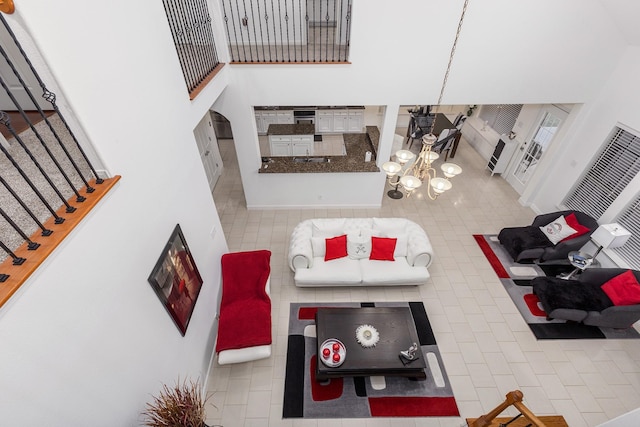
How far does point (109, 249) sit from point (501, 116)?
9.35 meters

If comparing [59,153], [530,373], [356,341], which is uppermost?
[59,153]

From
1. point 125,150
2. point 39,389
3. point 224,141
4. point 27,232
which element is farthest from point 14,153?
point 224,141

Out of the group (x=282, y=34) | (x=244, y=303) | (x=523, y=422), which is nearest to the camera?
(x=523, y=422)

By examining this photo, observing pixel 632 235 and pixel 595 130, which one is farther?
pixel 595 130

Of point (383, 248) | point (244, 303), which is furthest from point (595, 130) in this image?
point (244, 303)

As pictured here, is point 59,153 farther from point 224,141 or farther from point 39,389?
point 224,141

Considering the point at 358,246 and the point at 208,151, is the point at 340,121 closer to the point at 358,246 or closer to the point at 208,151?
the point at 208,151

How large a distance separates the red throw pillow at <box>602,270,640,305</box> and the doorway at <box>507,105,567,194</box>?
10.0 ft

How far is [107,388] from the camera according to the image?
6.56 feet

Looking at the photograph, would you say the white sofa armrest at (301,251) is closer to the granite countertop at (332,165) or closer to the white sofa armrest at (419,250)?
the granite countertop at (332,165)

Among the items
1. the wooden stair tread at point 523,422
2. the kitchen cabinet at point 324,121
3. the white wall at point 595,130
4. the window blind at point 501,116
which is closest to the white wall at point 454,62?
the white wall at point 595,130

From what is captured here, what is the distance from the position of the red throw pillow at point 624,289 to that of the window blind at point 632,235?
2.38 feet

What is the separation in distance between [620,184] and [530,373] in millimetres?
3691

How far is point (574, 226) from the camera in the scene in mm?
5168
